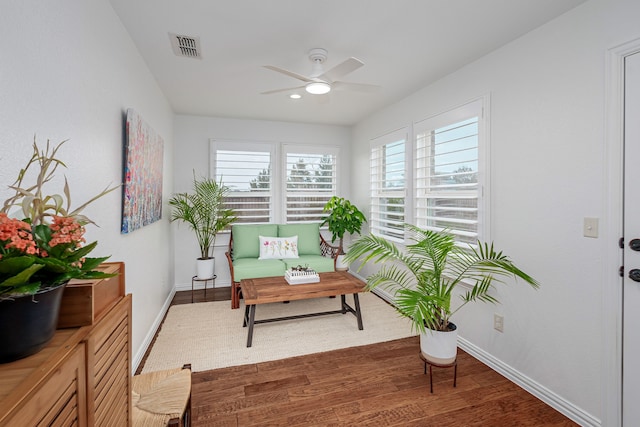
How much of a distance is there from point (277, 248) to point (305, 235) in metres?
0.54

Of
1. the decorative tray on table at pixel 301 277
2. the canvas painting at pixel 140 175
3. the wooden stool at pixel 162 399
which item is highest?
the canvas painting at pixel 140 175

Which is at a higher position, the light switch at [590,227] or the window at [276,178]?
the window at [276,178]

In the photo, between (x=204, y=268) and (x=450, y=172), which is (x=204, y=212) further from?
(x=450, y=172)

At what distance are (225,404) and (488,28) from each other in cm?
330

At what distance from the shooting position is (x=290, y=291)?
10.1ft

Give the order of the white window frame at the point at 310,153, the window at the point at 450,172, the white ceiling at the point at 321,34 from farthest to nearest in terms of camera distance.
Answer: the white window frame at the point at 310,153, the window at the point at 450,172, the white ceiling at the point at 321,34

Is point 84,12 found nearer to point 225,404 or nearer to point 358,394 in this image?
point 225,404

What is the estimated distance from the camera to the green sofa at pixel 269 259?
3.81 meters

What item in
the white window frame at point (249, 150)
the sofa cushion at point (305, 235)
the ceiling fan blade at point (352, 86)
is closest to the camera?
the ceiling fan blade at point (352, 86)

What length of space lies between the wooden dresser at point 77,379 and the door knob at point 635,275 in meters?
2.54

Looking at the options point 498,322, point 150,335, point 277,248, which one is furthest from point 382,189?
point 150,335

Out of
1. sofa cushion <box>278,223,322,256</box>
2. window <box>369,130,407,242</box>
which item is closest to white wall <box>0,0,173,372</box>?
sofa cushion <box>278,223,322,256</box>

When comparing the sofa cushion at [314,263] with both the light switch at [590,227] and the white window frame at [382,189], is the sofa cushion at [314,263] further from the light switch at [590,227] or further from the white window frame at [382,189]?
the light switch at [590,227]

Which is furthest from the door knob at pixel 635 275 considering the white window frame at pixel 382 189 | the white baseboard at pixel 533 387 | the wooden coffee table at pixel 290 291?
the white window frame at pixel 382 189
